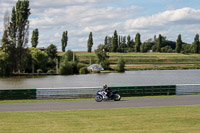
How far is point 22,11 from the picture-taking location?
95312mm

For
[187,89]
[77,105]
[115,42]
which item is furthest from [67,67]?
[77,105]

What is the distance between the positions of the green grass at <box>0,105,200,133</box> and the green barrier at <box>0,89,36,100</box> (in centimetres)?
1284

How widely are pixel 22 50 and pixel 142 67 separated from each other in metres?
49.9

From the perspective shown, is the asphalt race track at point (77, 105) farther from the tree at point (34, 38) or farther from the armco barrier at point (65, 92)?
the tree at point (34, 38)

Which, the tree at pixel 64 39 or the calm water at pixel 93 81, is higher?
the tree at pixel 64 39

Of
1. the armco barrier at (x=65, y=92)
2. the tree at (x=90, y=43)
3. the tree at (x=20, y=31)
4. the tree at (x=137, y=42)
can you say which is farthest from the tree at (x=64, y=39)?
the armco barrier at (x=65, y=92)

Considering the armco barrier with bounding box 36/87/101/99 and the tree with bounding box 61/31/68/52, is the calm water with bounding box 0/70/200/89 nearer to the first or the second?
the armco barrier with bounding box 36/87/101/99

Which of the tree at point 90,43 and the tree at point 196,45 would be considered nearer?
the tree at point 90,43

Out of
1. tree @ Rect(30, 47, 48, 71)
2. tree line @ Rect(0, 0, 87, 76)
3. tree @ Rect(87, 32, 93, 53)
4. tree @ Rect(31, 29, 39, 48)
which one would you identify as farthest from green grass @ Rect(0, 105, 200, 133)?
tree @ Rect(87, 32, 93, 53)

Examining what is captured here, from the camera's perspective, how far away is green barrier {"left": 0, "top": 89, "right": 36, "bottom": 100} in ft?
98.9

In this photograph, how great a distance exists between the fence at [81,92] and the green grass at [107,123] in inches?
507

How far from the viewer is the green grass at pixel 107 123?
1355cm

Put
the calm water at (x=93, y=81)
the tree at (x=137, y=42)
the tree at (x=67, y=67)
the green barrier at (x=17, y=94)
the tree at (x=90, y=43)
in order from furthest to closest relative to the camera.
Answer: the tree at (x=137, y=42), the tree at (x=90, y=43), the tree at (x=67, y=67), the calm water at (x=93, y=81), the green barrier at (x=17, y=94)

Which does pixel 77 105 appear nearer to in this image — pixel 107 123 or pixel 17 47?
pixel 107 123
